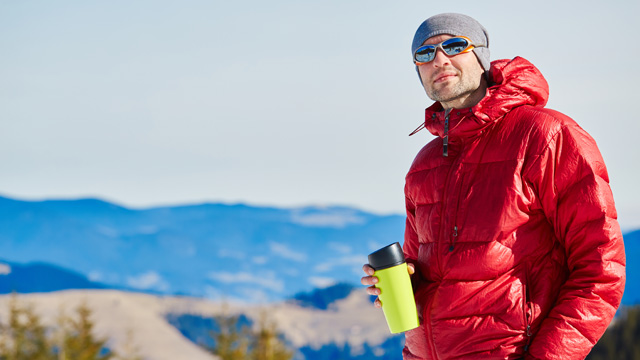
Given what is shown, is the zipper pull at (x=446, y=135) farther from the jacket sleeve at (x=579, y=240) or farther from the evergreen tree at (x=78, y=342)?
the evergreen tree at (x=78, y=342)

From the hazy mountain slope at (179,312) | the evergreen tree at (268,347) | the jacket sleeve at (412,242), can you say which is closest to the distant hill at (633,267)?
the hazy mountain slope at (179,312)

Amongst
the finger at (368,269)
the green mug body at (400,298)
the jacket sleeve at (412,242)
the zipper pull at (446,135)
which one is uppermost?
the zipper pull at (446,135)

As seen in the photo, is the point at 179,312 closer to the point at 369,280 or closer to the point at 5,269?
the point at 5,269

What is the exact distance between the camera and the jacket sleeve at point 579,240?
204cm

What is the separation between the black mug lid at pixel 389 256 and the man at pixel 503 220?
108 mm

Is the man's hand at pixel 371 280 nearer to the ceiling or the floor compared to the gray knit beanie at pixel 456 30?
nearer to the floor

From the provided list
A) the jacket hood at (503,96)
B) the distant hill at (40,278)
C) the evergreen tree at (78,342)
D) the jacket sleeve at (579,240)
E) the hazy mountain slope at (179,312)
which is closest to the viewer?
the jacket sleeve at (579,240)

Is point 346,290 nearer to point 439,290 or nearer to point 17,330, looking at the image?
point 17,330

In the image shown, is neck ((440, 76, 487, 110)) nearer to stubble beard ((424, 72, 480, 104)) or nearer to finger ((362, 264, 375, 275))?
stubble beard ((424, 72, 480, 104))

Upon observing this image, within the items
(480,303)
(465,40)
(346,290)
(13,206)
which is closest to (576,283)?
(480,303)

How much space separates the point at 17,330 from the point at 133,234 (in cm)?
15458

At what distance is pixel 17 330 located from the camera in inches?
1665

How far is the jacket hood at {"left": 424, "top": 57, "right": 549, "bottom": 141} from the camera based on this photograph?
91.3 inches

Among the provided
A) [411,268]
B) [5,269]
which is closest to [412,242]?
[411,268]
